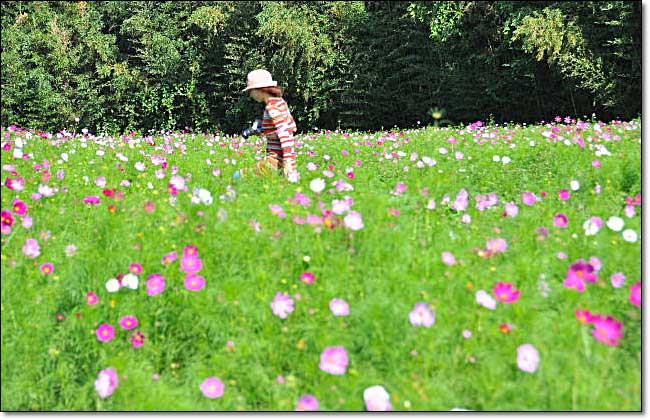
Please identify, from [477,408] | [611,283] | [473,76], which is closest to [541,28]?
[473,76]

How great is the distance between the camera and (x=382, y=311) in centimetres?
237

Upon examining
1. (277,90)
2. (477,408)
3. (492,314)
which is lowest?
(477,408)

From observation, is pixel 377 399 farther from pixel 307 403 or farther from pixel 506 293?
pixel 506 293

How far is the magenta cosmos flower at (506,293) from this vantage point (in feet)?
7.65

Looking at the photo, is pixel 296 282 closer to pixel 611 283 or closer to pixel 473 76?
pixel 611 283

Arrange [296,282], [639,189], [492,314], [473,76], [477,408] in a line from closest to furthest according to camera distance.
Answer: [477,408] < [492,314] < [296,282] < [639,189] < [473,76]

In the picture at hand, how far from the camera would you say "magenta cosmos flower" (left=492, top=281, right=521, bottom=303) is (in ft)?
7.65

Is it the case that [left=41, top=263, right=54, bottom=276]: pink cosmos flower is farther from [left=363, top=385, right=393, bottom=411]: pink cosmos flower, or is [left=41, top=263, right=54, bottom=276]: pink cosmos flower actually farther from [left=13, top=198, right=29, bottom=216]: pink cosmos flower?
[left=363, top=385, right=393, bottom=411]: pink cosmos flower

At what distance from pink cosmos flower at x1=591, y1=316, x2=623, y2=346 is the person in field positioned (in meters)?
2.66

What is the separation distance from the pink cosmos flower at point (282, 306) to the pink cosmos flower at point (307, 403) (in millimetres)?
390

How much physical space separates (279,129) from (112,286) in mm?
2353

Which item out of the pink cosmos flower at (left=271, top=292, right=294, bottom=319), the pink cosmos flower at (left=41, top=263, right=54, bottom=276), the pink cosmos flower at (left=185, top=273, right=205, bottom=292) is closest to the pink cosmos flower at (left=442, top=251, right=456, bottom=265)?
the pink cosmos flower at (left=271, top=292, right=294, bottom=319)

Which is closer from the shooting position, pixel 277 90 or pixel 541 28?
pixel 277 90

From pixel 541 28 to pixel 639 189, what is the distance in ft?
31.9
